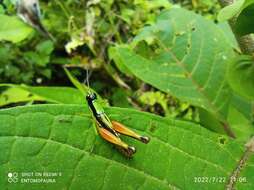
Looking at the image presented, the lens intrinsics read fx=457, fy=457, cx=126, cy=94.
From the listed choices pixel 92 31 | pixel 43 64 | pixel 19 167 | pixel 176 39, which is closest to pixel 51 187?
pixel 19 167

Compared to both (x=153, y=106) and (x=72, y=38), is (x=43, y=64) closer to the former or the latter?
(x=72, y=38)

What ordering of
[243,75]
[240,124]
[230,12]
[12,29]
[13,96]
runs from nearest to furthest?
[230,12] < [243,75] < [240,124] < [12,29] < [13,96]

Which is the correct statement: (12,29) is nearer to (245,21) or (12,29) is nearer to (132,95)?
(132,95)

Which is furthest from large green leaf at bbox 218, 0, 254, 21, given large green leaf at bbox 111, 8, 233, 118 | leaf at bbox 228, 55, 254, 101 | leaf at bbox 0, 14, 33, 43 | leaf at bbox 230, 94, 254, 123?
leaf at bbox 0, 14, 33, 43

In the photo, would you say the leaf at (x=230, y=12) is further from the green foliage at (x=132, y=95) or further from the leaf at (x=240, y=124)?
the leaf at (x=240, y=124)
